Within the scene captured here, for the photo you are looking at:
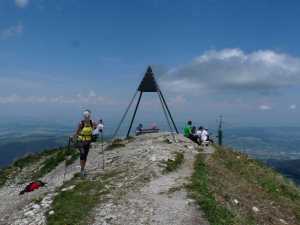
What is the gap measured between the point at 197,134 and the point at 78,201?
18582mm

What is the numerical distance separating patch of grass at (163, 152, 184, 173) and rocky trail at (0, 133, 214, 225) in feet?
0.73

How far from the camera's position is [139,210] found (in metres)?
13.4

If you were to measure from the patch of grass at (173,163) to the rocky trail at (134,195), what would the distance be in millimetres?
221

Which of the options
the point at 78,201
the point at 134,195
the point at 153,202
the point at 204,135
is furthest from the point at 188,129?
the point at 78,201

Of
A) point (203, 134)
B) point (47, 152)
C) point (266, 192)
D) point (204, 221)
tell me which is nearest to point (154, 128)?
point (203, 134)

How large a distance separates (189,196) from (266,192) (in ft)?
20.0

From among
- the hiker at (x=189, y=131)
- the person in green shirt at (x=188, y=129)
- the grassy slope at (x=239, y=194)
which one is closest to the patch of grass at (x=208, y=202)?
the grassy slope at (x=239, y=194)

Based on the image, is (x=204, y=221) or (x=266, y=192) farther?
(x=266, y=192)

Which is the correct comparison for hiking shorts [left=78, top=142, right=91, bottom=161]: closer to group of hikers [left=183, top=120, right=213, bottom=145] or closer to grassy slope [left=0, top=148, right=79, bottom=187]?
grassy slope [left=0, top=148, right=79, bottom=187]

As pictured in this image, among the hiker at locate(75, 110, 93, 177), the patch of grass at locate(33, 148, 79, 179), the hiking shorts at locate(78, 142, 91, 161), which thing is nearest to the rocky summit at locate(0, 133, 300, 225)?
the patch of grass at locate(33, 148, 79, 179)

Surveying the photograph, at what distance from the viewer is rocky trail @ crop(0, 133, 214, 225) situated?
511 inches

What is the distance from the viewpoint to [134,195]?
15055 mm

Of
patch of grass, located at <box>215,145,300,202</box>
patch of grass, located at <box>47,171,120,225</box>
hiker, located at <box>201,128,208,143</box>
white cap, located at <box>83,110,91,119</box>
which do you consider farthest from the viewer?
hiker, located at <box>201,128,208,143</box>

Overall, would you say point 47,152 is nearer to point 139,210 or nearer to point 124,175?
point 124,175
